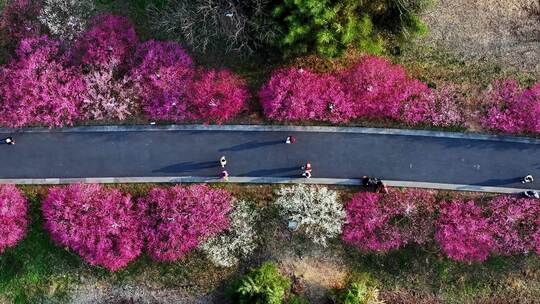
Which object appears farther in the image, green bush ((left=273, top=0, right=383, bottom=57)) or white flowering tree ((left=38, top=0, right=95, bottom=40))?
white flowering tree ((left=38, top=0, right=95, bottom=40))

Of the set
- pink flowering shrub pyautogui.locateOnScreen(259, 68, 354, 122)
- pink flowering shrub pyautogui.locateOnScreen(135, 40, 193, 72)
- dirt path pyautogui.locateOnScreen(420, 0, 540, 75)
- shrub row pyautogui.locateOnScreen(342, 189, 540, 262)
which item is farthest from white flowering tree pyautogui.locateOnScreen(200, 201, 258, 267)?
dirt path pyautogui.locateOnScreen(420, 0, 540, 75)

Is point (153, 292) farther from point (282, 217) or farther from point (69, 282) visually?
point (282, 217)

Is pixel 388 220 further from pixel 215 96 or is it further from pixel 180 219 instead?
pixel 215 96

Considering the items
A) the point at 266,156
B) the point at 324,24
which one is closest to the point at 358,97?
the point at 324,24

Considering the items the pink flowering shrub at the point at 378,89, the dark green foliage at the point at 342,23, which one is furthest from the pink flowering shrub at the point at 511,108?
the dark green foliage at the point at 342,23

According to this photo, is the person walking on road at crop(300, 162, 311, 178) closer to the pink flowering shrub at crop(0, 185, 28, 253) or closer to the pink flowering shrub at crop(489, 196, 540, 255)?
the pink flowering shrub at crop(489, 196, 540, 255)
